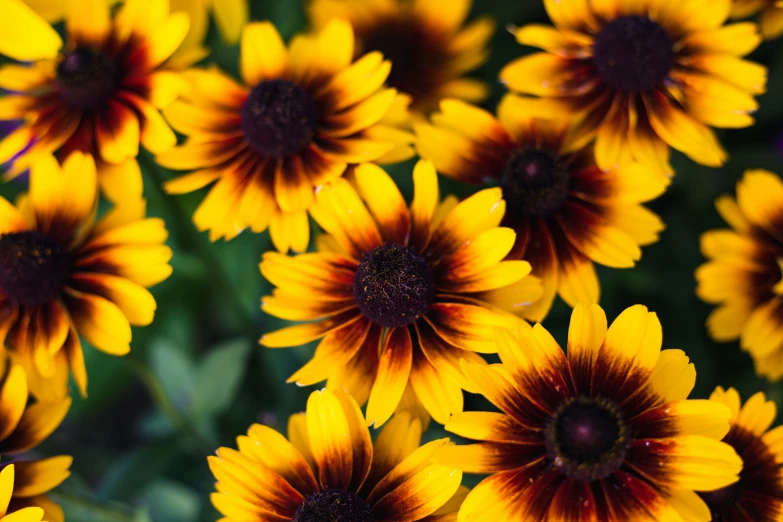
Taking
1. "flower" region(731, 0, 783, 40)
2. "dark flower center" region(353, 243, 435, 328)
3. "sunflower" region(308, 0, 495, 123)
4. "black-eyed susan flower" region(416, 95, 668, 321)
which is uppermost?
"sunflower" region(308, 0, 495, 123)

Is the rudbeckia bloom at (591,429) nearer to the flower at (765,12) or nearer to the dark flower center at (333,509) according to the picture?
the dark flower center at (333,509)

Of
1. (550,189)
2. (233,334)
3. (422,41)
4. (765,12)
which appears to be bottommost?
(550,189)

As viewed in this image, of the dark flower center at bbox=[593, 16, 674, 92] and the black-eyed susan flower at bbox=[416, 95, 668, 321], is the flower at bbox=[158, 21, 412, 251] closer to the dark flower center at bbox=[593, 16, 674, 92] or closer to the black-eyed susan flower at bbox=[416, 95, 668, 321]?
the black-eyed susan flower at bbox=[416, 95, 668, 321]

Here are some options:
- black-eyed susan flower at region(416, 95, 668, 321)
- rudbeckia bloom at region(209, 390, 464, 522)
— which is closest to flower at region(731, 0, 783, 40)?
black-eyed susan flower at region(416, 95, 668, 321)

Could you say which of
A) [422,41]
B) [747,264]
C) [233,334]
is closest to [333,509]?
[747,264]

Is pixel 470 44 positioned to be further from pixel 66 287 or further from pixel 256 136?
pixel 66 287

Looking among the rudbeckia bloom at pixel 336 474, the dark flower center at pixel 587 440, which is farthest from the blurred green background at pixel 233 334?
the dark flower center at pixel 587 440

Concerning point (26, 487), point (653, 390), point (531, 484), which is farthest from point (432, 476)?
point (26, 487)

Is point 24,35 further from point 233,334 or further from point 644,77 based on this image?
point 233,334
